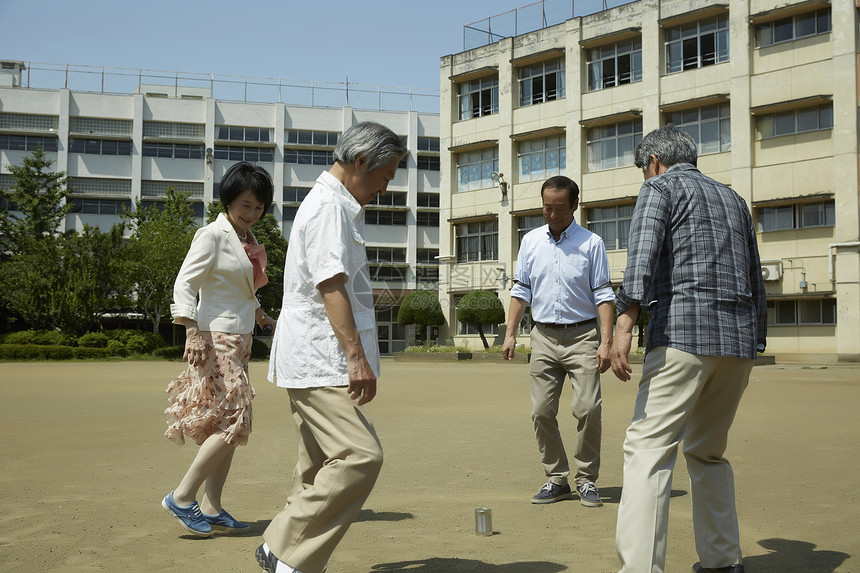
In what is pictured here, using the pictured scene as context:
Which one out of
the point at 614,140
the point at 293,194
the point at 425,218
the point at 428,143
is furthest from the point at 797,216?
the point at 293,194

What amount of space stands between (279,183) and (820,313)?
4330cm

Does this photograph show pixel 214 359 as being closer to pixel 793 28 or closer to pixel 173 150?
pixel 793 28

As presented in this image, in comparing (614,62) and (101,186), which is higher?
(614,62)

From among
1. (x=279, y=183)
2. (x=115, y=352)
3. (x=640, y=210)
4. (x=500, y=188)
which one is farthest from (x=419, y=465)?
(x=279, y=183)

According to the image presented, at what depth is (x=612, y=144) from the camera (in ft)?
133

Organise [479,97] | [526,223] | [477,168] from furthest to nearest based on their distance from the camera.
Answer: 1. [477,168]
2. [479,97]
3. [526,223]

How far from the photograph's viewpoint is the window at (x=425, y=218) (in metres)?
68.6

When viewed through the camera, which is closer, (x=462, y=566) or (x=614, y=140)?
(x=462, y=566)

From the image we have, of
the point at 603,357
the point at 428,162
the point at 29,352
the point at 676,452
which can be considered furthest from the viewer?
the point at 428,162

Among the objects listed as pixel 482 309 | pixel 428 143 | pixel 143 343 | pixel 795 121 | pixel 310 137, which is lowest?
pixel 143 343

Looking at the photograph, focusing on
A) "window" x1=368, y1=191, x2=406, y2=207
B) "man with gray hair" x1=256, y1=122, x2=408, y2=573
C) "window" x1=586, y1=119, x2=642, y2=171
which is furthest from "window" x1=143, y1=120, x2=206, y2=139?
"man with gray hair" x1=256, y1=122, x2=408, y2=573

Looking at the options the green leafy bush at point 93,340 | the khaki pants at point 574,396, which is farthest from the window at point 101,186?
the khaki pants at point 574,396

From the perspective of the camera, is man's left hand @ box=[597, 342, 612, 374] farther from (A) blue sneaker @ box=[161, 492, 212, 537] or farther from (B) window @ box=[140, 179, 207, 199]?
(B) window @ box=[140, 179, 207, 199]

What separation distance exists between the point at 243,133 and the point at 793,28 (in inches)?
1712
